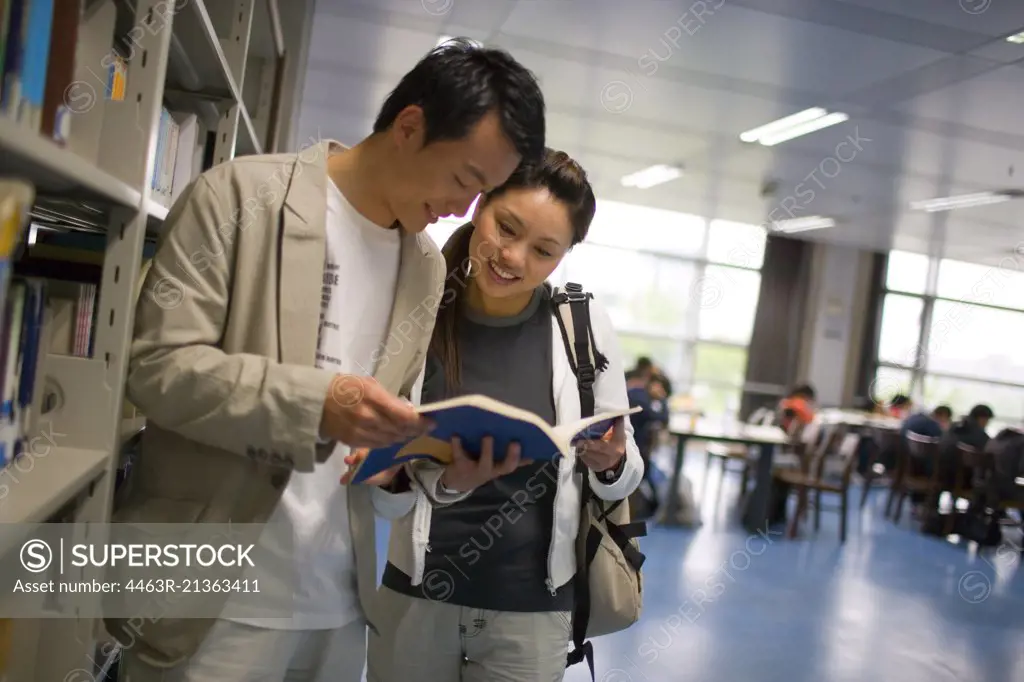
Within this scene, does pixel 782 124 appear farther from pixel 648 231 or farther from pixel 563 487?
pixel 648 231

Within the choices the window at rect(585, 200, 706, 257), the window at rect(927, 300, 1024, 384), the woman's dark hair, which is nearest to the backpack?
the woman's dark hair

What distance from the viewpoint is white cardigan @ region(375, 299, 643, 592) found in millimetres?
1306

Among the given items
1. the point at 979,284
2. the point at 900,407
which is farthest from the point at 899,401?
the point at 979,284

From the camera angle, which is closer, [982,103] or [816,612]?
[816,612]

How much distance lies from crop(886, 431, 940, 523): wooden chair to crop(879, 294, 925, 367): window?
170 inches

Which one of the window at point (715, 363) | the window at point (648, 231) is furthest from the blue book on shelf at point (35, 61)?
the window at point (715, 363)

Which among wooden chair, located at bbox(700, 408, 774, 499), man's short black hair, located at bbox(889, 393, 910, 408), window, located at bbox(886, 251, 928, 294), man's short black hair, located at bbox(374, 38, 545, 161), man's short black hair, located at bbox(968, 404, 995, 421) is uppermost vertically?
window, located at bbox(886, 251, 928, 294)

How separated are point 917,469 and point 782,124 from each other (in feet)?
12.6

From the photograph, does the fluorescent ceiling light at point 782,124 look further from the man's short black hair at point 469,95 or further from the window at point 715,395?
the window at point 715,395

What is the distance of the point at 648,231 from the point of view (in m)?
10.9

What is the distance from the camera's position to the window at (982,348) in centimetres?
1155

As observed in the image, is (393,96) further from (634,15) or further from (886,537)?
(886,537)

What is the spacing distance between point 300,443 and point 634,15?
11.6 feet

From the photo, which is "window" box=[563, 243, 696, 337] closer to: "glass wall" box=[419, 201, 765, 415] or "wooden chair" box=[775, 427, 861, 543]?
"glass wall" box=[419, 201, 765, 415]
